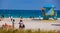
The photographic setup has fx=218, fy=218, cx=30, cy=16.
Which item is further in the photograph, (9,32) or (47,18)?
(47,18)

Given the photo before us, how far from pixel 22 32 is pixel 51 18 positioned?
527 inches

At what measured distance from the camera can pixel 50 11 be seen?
22.2m

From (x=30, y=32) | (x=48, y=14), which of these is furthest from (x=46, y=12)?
(x=30, y=32)

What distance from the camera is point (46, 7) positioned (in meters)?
22.2

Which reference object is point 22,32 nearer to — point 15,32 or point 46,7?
point 15,32

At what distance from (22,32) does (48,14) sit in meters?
13.2

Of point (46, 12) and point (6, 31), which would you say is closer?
point (6, 31)

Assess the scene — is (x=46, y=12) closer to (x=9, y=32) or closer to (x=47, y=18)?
(x=47, y=18)

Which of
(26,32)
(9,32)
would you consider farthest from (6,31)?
(26,32)

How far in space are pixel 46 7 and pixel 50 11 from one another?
0.58 meters

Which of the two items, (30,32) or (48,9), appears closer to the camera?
(30,32)

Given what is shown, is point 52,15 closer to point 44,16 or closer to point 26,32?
point 44,16

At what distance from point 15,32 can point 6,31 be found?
40 cm

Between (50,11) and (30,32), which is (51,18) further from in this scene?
(30,32)
